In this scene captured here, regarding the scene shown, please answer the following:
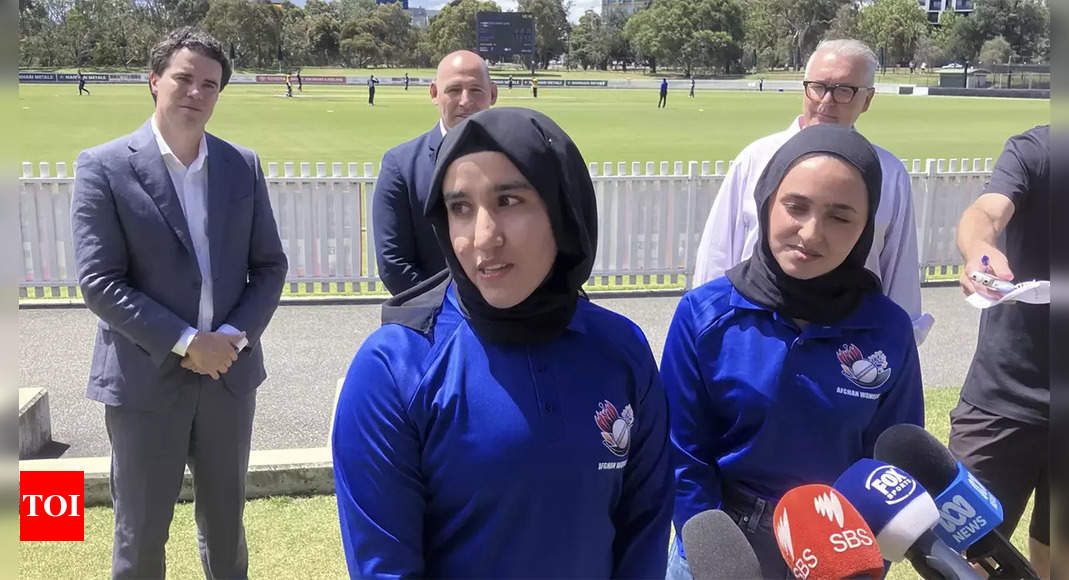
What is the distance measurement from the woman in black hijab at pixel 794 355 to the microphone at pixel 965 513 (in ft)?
1.83

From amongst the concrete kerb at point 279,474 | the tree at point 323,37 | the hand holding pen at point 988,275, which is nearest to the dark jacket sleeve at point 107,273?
the concrete kerb at point 279,474

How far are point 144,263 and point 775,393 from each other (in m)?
2.30

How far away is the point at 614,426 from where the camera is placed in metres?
1.67

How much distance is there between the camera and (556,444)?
62.3 inches

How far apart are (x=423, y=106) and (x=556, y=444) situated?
42488 millimetres

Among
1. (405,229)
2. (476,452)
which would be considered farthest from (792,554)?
(405,229)

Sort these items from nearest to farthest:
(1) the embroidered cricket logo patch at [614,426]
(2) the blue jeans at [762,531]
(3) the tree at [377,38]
Result: (1) the embroidered cricket logo patch at [614,426] < (2) the blue jeans at [762,531] < (3) the tree at [377,38]

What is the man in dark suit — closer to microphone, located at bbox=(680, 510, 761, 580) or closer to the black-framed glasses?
the black-framed glasses

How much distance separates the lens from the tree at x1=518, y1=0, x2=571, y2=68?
120 m

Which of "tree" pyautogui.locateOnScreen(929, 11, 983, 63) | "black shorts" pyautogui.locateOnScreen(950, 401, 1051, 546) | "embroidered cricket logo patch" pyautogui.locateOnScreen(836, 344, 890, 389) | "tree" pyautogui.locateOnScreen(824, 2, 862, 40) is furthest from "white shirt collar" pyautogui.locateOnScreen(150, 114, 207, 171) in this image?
"tree" pyautogui.locateOnScreen(824, 2, 862, 40)

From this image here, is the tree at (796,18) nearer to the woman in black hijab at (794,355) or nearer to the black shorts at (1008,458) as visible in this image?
the black shorts at (1008,458)

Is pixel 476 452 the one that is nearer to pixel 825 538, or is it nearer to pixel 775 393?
pixel 825 538

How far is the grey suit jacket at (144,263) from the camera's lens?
2957 mm

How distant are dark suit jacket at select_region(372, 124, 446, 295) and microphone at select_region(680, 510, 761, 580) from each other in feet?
8.23
